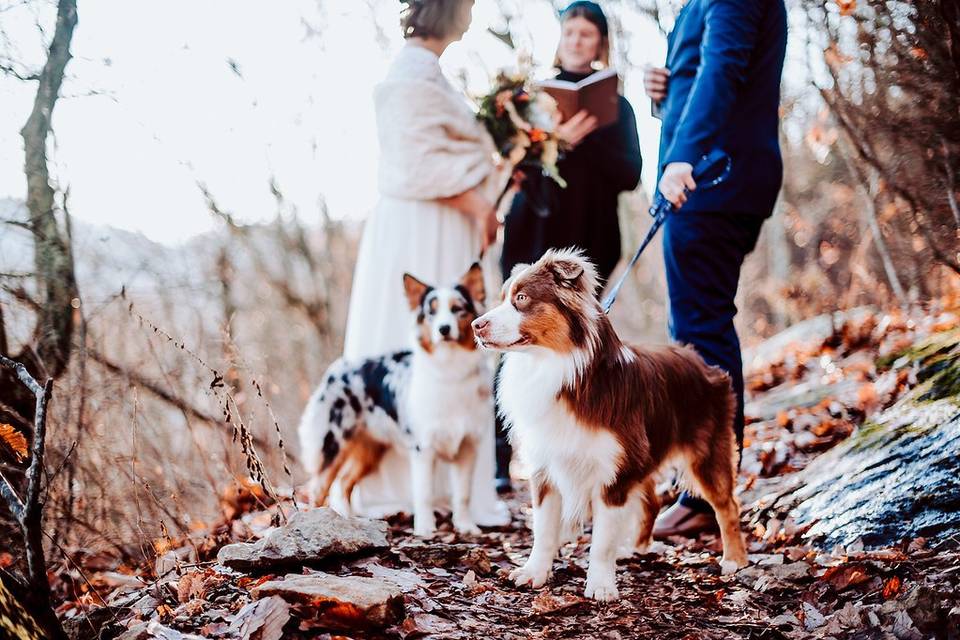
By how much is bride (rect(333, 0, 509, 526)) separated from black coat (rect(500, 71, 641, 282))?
320 mm

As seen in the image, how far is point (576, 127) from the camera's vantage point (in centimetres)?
505

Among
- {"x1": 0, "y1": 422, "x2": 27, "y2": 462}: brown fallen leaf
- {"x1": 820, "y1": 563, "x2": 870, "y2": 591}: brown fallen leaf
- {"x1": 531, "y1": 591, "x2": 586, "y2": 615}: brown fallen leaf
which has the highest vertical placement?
{"x1": 0, "y1": 422, "x2": 27, "y2": 462}: brown fallen leaf

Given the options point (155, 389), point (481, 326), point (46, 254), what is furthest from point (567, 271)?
point (155, 389)

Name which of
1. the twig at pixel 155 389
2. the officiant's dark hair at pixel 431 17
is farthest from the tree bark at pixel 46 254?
the officiant's dark hair at pixel 431 17

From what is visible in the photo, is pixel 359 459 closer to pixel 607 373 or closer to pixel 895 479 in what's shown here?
pixel 607 373

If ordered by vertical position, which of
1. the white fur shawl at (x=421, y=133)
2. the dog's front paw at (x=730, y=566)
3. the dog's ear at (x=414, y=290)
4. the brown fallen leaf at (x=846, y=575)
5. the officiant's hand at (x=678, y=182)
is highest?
the white fur shawl at (x=421, y=133)

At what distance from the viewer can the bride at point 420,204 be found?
4.64 m

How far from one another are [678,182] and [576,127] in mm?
1637

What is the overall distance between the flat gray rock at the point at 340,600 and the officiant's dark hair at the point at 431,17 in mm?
3302

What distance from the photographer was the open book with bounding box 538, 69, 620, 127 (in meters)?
4.73

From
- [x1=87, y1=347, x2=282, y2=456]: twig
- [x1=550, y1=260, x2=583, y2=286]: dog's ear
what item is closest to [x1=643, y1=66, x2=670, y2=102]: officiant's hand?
[x1=550, y1=260, x2=583, y2=286]: dog's ear

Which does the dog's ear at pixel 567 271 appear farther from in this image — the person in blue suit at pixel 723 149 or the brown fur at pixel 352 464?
the brown fur at pixel 352 464

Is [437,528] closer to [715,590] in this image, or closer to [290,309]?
[715,590]

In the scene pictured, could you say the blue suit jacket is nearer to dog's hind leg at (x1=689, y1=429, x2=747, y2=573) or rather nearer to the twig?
dog's hind leg at (x1=689, y1=429, x2=747, y2=573)
